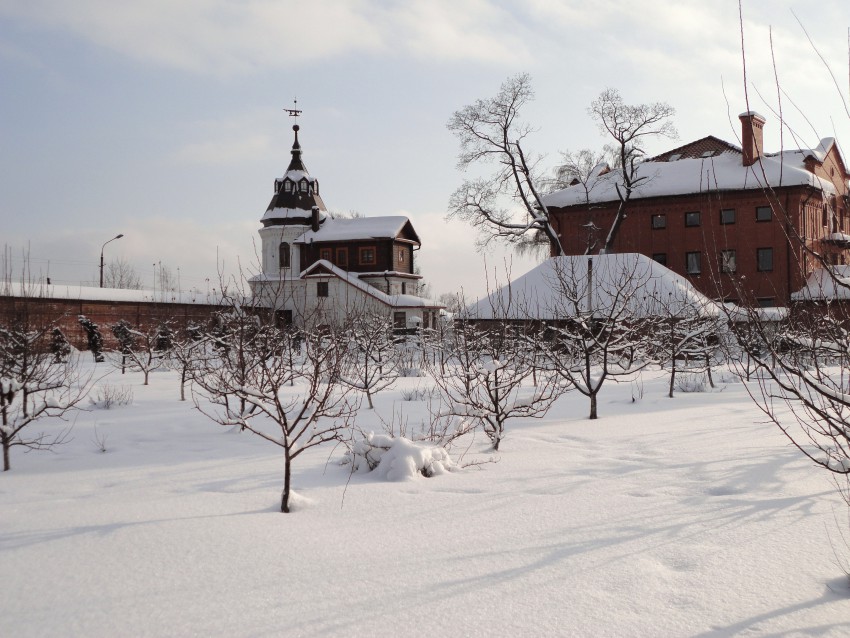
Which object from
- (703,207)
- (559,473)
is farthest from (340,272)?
(559,473)

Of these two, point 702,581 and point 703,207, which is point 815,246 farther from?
point 702,581

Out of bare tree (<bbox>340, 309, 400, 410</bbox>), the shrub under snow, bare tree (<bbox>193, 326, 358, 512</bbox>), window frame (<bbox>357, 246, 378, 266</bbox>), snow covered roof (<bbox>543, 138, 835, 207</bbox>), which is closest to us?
bare tree (<bbox>193, 326, 358, 512</bbox>)

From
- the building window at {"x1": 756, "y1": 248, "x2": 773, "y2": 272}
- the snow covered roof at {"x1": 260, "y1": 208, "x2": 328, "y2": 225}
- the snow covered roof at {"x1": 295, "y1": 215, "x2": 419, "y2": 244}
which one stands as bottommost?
the building window at {"x1": 756, "y1": 248, "x2": 773, "y2": 272}

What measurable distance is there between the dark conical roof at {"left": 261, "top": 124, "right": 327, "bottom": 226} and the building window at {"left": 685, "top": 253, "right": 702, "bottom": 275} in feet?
77.0

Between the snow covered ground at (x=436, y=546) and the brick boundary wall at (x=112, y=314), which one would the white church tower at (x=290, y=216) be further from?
the snow covered ground at (x=436, y=546)

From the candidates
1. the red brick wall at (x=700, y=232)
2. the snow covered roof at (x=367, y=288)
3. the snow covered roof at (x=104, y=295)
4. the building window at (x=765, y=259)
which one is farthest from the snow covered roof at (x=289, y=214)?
the building window at (x=765, y=259)

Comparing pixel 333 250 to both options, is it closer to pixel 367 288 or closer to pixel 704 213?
pixel 367 288

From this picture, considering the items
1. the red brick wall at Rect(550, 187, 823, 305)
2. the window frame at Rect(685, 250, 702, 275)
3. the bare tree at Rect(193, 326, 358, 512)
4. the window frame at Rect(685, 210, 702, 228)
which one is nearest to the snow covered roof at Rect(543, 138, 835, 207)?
the red brick wall at Rect(550, 187, 823, 305)

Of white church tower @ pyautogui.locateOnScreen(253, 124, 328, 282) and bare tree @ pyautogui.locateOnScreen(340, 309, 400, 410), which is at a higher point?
white church tower @ pyautogui.locateOnScreen(253, 124, 328, 282)

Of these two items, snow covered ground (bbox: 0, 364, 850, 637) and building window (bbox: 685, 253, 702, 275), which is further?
building window (bbox: 685, 253, 702, 275)

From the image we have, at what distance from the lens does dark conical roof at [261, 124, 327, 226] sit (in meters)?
45.1

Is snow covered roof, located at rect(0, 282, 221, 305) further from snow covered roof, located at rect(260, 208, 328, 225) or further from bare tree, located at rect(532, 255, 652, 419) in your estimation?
bare tree, located at rect(532, 255, 652, 419)

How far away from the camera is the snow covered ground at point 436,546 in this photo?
387 cm

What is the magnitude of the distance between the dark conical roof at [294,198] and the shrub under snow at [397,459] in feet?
125
